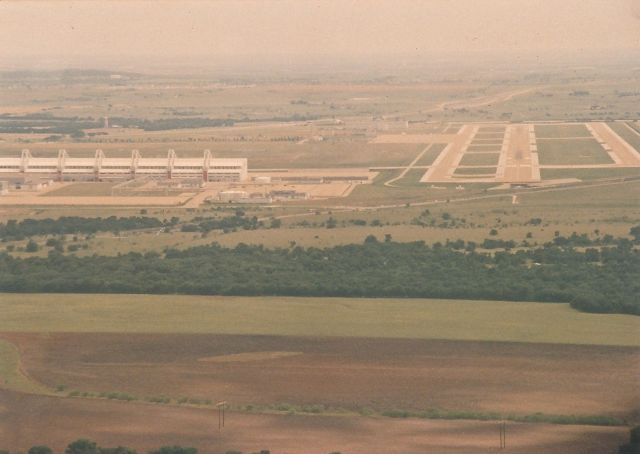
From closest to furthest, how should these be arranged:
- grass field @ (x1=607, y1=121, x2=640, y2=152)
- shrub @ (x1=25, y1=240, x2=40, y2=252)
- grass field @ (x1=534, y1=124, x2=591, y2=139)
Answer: shrub @ (x1=25, y1=240, x2=40, y2=252) → grass field @ (x1=607, y1=121, x2=640, y2=152) → grass field @ (x1=534, y1=124, x2=591, y2=139)

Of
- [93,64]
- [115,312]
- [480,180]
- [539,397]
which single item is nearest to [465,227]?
[480,180]

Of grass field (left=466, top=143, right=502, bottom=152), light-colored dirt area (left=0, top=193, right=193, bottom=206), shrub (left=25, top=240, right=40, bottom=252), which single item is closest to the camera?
shrub (left=25, top=240, right=40, bottom=252)

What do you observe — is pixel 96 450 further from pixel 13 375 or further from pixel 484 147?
pixel 484 147

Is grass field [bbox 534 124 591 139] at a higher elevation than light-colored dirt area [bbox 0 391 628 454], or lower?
higher

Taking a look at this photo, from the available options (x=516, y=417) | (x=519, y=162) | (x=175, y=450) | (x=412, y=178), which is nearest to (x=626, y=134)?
(x=519, y=162)

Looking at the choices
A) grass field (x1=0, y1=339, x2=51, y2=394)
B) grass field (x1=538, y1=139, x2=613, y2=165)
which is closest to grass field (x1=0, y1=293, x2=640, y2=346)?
grass field (x1=0, y1=339, x2=51, y2=394)

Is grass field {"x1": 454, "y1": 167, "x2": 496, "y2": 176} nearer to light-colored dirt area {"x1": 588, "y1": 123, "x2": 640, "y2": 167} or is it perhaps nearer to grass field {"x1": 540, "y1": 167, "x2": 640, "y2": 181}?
grass field {"x1": 540, "y1": 167, "x2": 640, "y2": 181}

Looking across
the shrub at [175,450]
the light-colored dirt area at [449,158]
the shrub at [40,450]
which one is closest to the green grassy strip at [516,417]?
the shrub at [175,450]
